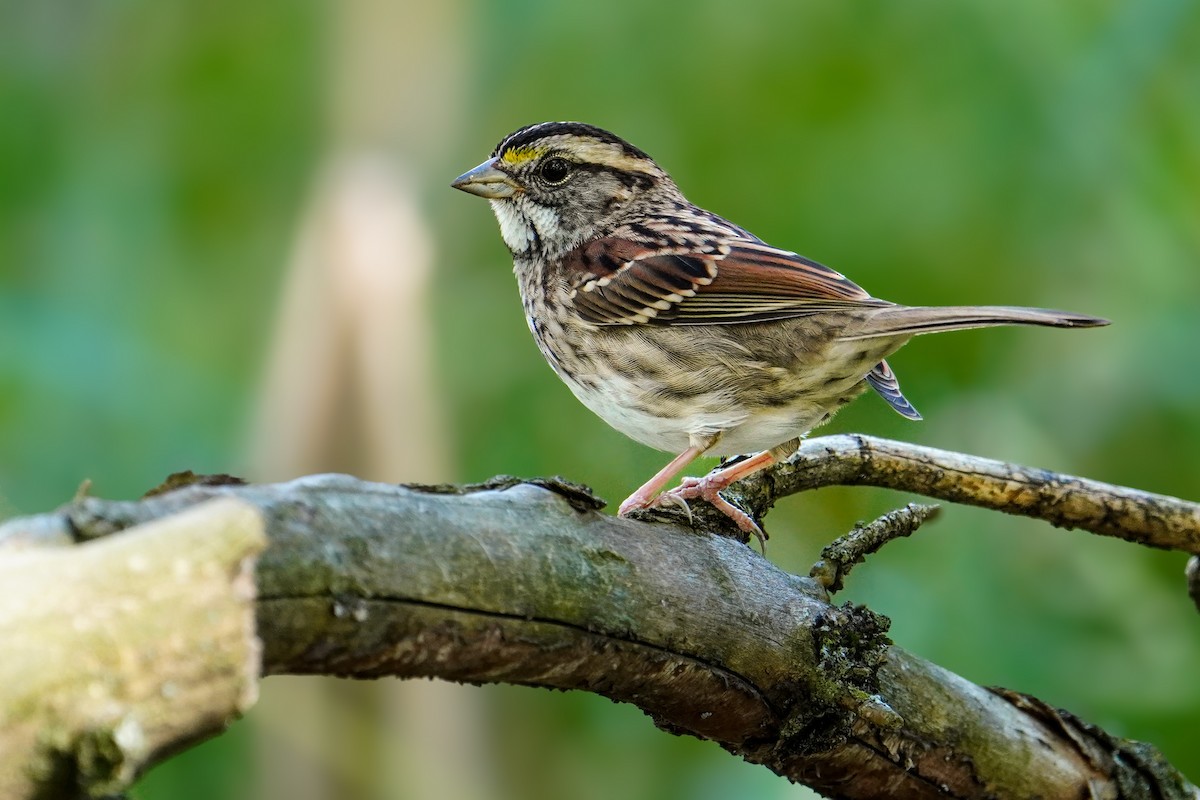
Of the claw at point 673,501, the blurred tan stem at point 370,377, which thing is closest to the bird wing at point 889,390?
the claw at point 673,501

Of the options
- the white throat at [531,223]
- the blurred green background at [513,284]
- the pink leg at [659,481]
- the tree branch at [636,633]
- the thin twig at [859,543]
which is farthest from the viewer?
the blurred green background at [513,284]

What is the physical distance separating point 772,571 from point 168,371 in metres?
2.98

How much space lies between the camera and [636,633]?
1863mm

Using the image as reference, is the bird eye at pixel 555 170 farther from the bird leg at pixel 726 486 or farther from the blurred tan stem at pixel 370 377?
the blurred tan stem at pixel 370 377

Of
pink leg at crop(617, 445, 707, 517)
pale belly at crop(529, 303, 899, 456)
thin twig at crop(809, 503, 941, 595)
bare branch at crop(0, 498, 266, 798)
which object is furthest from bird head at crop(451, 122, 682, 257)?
bare branch at crop(0, 498, 266, 798)

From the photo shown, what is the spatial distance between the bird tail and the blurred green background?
1.73 ft

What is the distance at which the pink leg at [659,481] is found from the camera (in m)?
2.95

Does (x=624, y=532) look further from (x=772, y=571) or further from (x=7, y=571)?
(x=7, y=571)

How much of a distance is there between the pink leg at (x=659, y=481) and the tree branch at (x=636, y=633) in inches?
27.3

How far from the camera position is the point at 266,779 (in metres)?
4.26

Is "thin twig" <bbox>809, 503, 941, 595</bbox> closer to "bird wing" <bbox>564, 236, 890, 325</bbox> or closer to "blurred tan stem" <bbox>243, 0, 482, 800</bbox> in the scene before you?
"bird wing" <bbox>564, 236, 890, 325</bbox>

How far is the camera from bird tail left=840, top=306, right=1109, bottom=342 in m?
2.43

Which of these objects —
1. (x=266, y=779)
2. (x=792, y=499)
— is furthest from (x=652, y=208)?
(x=266, y=779)

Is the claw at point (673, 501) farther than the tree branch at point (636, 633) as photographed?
Yes
